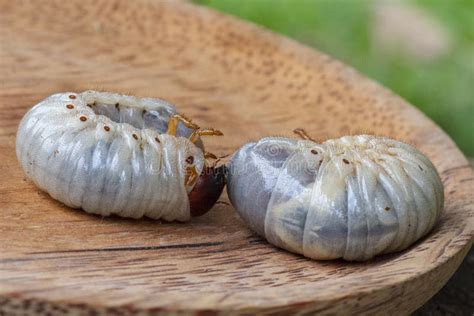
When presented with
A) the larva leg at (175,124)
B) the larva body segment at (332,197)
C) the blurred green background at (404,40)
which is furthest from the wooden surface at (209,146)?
the blurred green background at (404,40)

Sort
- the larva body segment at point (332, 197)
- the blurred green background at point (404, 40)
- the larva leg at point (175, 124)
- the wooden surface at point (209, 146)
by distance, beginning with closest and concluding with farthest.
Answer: the wooden surface at point (209, 146), the larva body segment at point (332, 197), the larva leg at point (175, 124), the blurred green background at point (404, 40)

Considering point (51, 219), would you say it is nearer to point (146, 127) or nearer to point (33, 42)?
point (146, 127)

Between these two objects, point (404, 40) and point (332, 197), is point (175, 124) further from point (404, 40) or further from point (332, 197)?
→ point (404, 40)

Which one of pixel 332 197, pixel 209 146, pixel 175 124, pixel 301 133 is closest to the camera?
pixel 332 197

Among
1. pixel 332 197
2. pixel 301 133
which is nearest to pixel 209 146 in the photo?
pixel 301 133

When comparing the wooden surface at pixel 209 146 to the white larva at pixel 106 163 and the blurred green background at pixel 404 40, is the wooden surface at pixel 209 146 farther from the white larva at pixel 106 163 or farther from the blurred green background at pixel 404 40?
the blurred green background at pixel 404 40

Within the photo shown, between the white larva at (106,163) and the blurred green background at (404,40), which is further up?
the blurred green background at (404,40)
